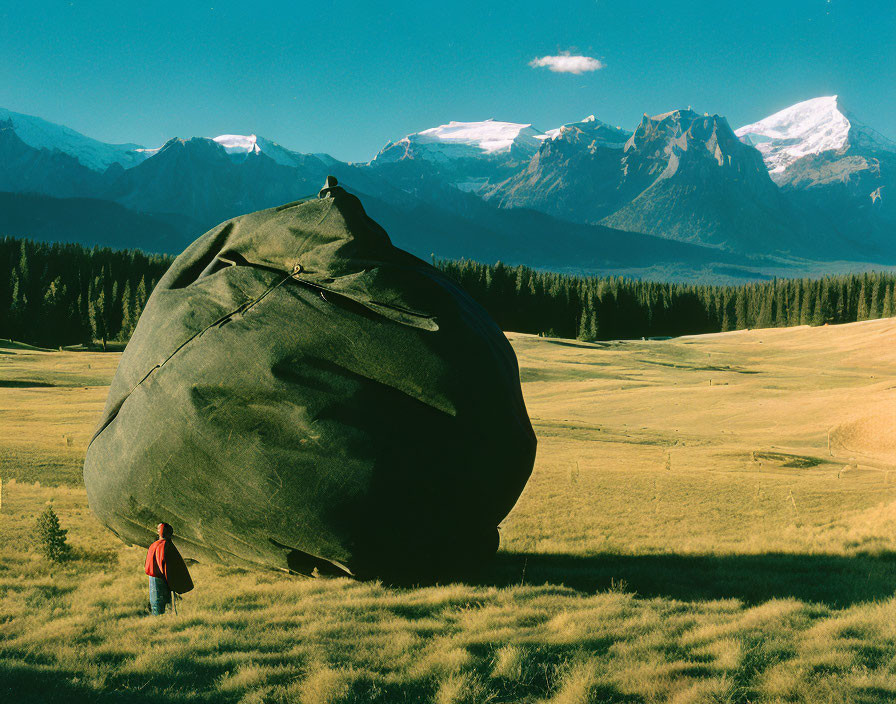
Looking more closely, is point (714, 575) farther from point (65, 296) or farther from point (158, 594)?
point (65, 296)

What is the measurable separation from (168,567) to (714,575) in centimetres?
719

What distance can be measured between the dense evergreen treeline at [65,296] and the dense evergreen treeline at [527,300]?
0.53ft

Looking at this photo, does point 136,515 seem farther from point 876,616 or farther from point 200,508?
point 876,616

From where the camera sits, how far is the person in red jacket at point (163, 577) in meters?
6.43

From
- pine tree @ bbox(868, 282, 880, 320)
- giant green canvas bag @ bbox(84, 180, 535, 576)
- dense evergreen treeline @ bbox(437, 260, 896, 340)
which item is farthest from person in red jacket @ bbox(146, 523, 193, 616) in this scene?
pine tree @ bbox(868, 282, 880, 320)

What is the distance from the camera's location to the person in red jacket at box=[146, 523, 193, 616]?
→ 6.43 meters

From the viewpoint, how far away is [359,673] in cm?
483

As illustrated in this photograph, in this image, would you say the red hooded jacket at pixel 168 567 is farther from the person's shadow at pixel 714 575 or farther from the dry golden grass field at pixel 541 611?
the person's shadow at pixel 714 575

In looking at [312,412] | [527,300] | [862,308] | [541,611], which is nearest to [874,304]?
[862,308]

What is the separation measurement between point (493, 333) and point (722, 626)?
433cm

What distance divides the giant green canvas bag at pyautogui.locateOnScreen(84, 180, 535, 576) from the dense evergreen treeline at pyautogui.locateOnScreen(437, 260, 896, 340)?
10651 cm

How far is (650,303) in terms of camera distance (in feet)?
454

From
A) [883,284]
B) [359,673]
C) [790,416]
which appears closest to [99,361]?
[790,416]

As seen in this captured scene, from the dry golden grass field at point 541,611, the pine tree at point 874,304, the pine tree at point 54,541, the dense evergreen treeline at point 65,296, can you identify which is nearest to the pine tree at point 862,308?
the pine tree at point 874,304
